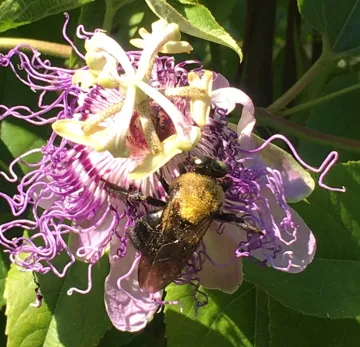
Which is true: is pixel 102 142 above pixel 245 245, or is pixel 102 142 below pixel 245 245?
above

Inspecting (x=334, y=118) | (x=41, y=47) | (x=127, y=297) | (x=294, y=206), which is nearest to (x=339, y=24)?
(x=334, y=118)

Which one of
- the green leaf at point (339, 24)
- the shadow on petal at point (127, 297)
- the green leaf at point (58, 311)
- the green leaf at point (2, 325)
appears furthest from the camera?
the green leaf at point (2, 325)

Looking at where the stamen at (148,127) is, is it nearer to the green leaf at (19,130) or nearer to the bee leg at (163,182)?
the bee leg at (163,182)

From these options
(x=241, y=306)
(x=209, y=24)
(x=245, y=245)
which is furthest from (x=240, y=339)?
(x=209, y=24)

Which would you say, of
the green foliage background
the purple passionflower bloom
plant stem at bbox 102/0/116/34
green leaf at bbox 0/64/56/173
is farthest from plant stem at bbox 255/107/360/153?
green leaf at bbox 0/64/56/173

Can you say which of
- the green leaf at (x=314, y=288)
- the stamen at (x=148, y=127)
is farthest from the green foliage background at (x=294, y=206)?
the stamen at (x=148, y=127)

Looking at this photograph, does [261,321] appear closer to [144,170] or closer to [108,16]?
[144,170]

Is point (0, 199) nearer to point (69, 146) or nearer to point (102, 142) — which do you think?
point (69, 146)
